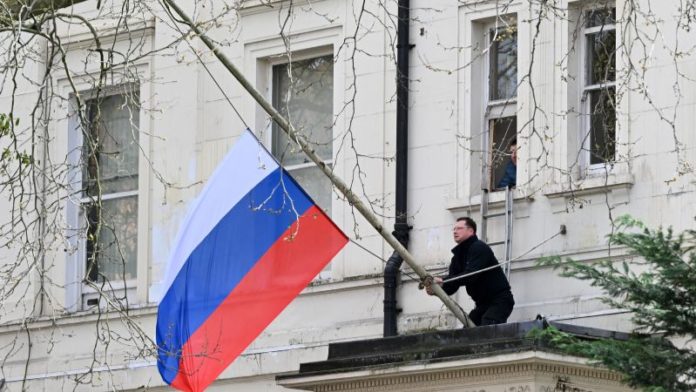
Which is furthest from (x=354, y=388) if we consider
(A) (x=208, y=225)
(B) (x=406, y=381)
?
(A) (x=208, y=225)

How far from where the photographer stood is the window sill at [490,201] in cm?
2408

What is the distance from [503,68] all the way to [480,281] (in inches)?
112

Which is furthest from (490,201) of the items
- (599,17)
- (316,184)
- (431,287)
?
(316,184)

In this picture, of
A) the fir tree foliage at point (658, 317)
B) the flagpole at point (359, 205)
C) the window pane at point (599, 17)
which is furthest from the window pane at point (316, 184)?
the fir tree foliage at point (658, 317)

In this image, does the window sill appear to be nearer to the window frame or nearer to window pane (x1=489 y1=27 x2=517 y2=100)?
window pane (x1=489 y1=27 x2=517 y2=100)

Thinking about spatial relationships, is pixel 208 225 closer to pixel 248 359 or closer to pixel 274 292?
pixel 274 292

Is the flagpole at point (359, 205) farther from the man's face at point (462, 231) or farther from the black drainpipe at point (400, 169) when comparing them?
the black drainpipe at point (400, 169)

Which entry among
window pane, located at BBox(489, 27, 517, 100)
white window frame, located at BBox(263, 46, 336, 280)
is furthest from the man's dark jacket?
white window frame, located at BBox(263, 46, 336, 280)

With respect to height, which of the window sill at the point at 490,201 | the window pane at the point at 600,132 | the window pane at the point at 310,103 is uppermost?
the window pane at the point at 310,103

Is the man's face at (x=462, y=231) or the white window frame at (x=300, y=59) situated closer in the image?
the man's face at (x=462, y=231)

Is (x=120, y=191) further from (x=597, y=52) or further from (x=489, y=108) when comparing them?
(x=597, y=52)

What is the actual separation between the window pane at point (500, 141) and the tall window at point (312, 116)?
225cm

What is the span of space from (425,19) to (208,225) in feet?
11.7

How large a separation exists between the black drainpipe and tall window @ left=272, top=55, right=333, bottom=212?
1304 millimetres
